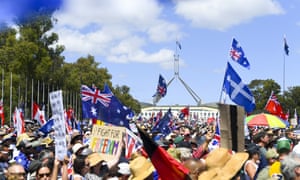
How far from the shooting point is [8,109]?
49.8m

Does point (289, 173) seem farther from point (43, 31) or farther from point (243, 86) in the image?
point (43, 31)

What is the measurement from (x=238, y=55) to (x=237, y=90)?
447cm

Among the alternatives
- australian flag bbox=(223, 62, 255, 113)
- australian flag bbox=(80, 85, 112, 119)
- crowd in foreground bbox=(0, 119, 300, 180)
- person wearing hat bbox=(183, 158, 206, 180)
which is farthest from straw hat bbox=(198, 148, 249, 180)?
australian flag bbox=(223, 62, 255, 113)

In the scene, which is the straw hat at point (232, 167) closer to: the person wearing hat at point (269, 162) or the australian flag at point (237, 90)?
the person wearing hat at point (269, 162)

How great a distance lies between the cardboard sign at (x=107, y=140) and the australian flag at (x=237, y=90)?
5680 mm

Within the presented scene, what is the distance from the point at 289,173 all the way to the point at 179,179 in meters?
1.10

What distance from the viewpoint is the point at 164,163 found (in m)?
5.26

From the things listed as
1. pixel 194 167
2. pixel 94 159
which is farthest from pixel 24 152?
pixel 194 167

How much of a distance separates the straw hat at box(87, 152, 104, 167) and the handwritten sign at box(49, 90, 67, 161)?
162cm

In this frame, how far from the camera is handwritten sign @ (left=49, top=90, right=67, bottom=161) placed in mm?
6875

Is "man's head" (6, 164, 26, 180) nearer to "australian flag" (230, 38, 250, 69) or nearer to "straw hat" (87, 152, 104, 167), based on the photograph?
"straw hat" (87, 152, 104, 167)

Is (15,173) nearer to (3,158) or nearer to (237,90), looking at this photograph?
(3,158)

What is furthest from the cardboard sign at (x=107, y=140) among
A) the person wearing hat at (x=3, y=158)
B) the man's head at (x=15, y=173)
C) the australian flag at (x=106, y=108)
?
the man's head at (x=15, y=173)

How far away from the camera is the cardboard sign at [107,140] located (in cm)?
951
